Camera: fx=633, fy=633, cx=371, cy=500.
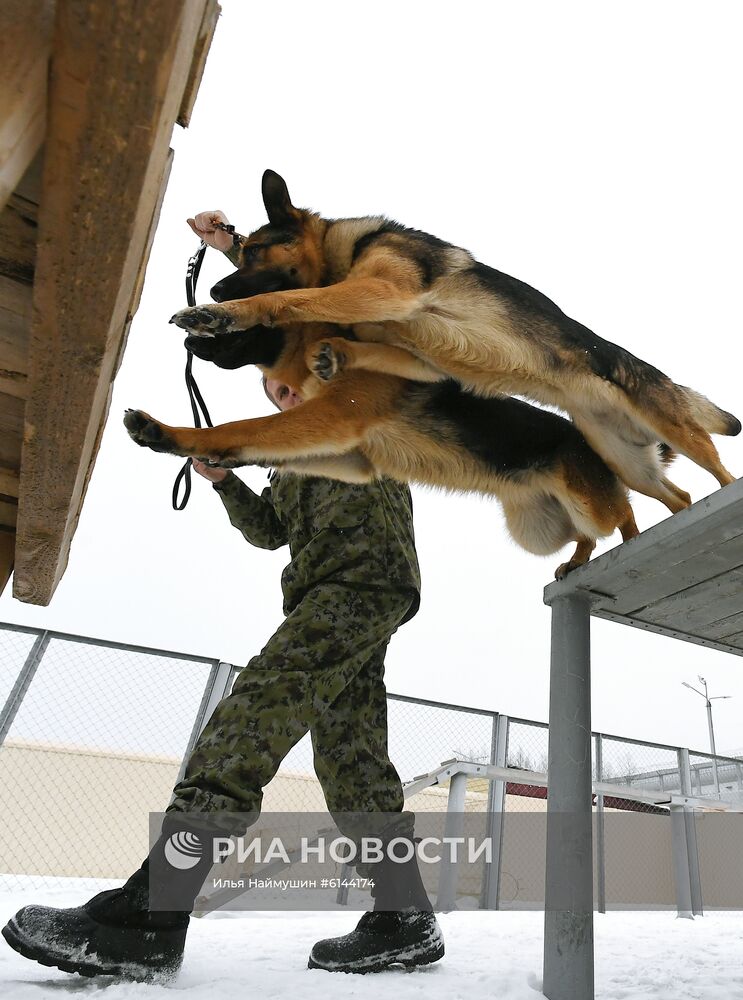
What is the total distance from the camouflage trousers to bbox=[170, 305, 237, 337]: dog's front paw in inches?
37.3

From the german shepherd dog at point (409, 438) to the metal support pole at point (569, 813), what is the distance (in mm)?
345

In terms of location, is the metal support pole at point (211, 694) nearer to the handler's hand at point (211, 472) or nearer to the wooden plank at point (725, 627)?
the handler's hand at point (211, 472)

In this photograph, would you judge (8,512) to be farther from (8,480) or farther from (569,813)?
(569,813)

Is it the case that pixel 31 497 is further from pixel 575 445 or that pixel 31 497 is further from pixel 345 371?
pixel 575 445

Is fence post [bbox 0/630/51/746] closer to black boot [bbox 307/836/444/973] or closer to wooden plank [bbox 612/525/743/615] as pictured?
black boot [bbox 307/836/444/973]

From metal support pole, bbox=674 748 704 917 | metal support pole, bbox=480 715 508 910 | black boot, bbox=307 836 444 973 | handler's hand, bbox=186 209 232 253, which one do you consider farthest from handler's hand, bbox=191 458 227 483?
metal support pole, bbox=674 748 704 917

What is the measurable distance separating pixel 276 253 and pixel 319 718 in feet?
6.02

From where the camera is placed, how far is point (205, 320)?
6.22 feet

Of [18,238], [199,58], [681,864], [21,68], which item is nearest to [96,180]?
[21,68]

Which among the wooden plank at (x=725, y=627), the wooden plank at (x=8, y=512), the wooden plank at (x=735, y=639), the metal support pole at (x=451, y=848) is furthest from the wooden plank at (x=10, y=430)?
the metal support pole at (x=451, y=848)

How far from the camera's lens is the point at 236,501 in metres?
2.76

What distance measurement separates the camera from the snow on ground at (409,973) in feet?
5.47

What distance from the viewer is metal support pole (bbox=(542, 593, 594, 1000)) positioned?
→ 1.88 meters

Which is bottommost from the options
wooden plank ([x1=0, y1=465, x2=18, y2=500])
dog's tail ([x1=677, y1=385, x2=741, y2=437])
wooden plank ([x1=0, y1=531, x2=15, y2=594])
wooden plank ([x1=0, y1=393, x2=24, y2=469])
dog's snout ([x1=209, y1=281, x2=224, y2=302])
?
wooden plank ([x1=0, y1=531, x2=15, y2=594])
